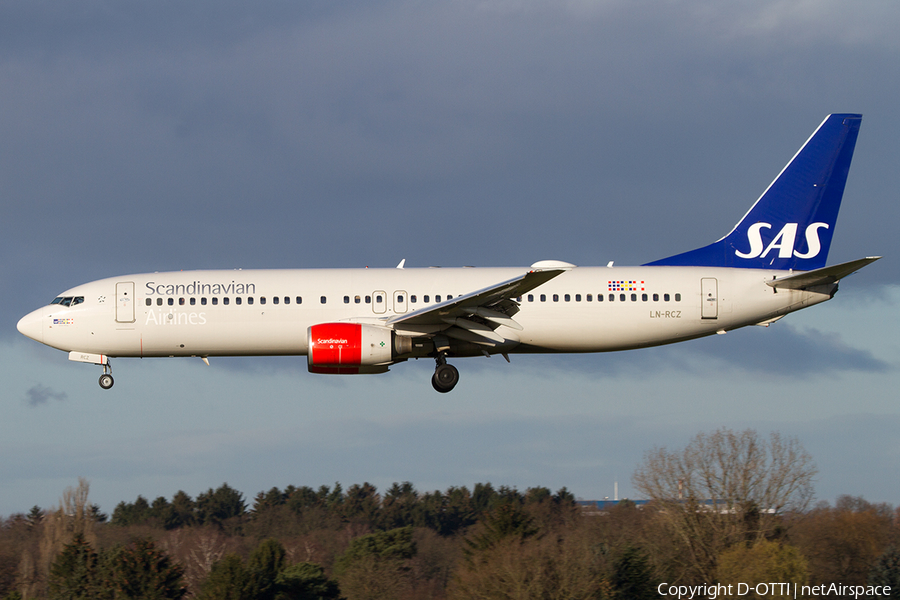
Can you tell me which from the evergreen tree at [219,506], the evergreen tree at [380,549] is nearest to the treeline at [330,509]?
the evergreen tree at [219,506]

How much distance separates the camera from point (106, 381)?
3047cm

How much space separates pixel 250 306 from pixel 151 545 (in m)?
35.8

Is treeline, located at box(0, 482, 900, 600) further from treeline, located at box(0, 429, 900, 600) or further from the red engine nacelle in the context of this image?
the red engine nacelle

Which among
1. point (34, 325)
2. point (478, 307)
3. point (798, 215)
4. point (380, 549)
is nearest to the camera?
point (478, 307)

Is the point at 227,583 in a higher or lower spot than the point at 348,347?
lower

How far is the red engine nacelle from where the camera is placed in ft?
89.7

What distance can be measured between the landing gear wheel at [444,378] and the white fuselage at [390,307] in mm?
1403

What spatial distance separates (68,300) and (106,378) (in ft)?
9.04

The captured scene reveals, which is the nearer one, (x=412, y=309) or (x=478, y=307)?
(x=478, y=307)

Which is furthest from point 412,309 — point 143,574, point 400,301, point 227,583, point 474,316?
point 143,574

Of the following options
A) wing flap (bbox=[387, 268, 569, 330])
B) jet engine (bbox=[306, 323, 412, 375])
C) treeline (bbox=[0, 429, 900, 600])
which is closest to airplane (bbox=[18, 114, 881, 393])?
wing flap (bbox=[387, 268, 569, 330])

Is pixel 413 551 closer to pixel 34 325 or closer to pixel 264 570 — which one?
pixel 264 570

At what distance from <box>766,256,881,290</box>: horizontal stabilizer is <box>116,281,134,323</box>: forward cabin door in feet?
64.8

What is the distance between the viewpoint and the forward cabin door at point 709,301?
29406mm
